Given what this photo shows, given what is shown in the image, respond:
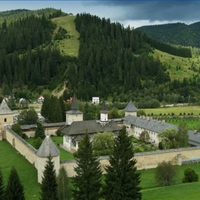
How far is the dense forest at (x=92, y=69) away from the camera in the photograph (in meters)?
103

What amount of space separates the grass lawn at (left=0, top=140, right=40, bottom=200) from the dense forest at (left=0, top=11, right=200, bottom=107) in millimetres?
51098

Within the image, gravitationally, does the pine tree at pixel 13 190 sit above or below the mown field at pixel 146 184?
above

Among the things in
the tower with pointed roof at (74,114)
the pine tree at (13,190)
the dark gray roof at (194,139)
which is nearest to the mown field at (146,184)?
the pine tree at (13,190)

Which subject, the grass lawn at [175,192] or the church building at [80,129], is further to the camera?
the church building at [80,129]

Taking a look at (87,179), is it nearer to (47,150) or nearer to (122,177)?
(122,177)

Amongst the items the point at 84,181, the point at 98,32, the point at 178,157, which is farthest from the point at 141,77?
the point at 84,181

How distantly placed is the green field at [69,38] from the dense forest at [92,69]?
9.45ft

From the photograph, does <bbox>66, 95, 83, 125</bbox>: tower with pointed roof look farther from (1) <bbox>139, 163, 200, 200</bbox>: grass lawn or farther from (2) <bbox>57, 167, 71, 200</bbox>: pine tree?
(2) <bbox>57, 167, 71, 200</bbox>: pine tree

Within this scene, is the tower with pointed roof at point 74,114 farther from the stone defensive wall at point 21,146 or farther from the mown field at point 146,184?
the mown field at point 146,184

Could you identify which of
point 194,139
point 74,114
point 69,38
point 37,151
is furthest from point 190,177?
point 69,38

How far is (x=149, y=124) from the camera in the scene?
54.8 meters

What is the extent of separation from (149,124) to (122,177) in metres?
32.7

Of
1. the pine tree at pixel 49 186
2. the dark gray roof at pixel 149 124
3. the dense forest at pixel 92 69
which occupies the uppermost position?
the dense forest at pixel 92 69

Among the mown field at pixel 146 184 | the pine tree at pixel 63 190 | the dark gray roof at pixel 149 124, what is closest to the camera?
the pine tree at pixel 63 190
